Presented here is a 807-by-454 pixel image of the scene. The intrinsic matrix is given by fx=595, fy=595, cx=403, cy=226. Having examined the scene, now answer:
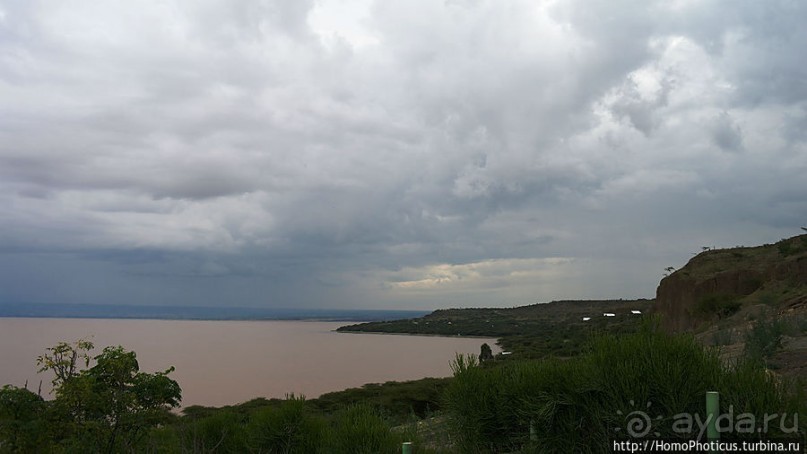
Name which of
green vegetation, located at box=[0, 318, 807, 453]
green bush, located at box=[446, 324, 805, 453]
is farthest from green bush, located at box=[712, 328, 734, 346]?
green bush, located at box=[446, 324, 805, 453]

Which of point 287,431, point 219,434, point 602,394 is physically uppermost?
point 602,394

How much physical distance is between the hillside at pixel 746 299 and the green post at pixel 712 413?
17.4 ft

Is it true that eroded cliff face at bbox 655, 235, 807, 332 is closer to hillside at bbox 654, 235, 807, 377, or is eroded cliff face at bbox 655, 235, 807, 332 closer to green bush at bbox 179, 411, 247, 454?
hillside at bbox 654, 235, 807, 377

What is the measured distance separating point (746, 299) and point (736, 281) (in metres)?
4.58

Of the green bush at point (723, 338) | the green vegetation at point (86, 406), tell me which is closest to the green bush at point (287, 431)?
the green vegetation at point (86, 406)

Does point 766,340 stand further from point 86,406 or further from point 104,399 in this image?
point 86,406

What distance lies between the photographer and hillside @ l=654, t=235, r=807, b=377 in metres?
11.8

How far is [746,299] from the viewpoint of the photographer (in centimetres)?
2816

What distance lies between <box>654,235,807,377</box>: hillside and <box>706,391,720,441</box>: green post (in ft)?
17.4

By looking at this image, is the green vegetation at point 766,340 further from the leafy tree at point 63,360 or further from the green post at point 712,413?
the leafy tree at point 63,360

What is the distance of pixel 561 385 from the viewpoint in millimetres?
7383

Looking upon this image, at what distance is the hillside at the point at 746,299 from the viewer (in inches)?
464

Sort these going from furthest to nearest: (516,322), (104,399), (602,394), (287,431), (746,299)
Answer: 1. (516,322)
2. (746,299)
3. (287,431)
4. (104,399)
5. (602,394)

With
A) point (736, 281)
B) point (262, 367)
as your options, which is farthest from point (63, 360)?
point (262, 367)
